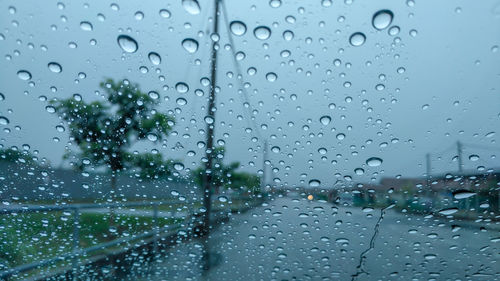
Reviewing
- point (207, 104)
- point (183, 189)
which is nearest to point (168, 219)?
point (183, 189)

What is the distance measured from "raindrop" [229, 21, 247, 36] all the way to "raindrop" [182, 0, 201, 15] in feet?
0.66

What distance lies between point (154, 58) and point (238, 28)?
51cm

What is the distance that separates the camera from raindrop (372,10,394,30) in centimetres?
204

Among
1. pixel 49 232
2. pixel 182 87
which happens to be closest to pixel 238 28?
pixel 182 87

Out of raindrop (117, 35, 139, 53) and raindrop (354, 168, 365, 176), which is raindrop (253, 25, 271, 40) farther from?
raindrop (354, 168, 365, 176)

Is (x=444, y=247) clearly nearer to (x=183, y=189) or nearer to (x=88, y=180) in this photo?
(x=183, y=189)

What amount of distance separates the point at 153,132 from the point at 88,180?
1.76 ft

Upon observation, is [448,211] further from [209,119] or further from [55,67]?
[55,67]

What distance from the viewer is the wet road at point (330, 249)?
2543mm

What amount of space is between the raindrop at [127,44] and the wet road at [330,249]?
4.08 ft

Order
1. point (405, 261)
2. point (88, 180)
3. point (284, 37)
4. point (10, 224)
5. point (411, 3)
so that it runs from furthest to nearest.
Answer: point (405, 261) → point (10, 224) → point (88, 180) → point (284, 37) → point (411, 3)

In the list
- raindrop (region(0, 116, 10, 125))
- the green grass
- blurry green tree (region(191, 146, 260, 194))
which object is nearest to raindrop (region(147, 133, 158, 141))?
blurry green tree (region(191, 146, 260, 194))

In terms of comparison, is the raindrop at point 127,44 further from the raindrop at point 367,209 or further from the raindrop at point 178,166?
the raindrop at point 367,209

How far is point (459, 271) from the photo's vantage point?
8.90 ft
